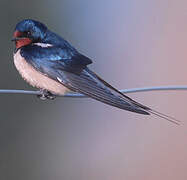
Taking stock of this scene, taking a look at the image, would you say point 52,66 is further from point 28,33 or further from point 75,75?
point 28,33

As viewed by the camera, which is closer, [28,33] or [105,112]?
[28,33]

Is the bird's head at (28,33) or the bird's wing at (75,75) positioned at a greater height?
the bird's head at (28,33)

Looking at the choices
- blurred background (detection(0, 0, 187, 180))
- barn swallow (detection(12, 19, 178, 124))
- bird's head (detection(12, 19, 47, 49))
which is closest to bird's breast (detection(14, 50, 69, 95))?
barn swallow (detection(12, 19, 178, 124))

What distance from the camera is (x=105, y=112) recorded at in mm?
5867

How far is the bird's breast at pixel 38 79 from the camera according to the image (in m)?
3.45

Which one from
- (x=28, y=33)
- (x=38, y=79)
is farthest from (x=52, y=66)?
(x=28, y=33)

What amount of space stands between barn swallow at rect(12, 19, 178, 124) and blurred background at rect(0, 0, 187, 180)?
1914mm

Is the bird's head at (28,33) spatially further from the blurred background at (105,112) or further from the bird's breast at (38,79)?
the blurred background at (105,112)

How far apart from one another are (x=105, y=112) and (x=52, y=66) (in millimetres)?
2460

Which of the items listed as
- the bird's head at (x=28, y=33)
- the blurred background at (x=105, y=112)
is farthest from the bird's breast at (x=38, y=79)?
the blurred background at (x=105, y=112)

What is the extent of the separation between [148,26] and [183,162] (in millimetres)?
1719

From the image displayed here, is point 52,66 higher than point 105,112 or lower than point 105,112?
higher

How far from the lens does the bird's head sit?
11.7ft

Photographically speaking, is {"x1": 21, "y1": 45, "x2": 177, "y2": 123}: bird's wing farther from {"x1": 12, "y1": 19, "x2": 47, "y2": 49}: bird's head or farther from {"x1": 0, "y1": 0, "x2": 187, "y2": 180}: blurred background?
{"x1": 0, "y1": 0, "x2": 187, "y2": 180}: blurred background
